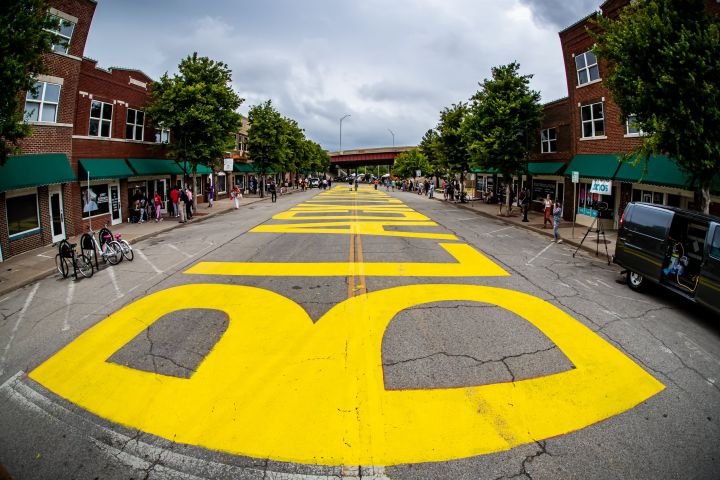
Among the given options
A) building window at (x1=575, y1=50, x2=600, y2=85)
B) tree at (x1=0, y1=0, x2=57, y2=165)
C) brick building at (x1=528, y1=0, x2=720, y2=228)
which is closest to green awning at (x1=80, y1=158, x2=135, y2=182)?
tree at (x1=0, y1=0, x2=57, y2=165)

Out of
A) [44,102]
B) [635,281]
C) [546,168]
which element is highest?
[44,102]

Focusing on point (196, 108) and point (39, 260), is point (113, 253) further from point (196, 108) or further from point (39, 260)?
point (196, 108)

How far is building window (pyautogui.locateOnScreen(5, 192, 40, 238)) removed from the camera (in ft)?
50.8

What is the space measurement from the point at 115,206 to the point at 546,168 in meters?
26.5

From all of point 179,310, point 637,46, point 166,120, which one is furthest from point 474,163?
point 179,310

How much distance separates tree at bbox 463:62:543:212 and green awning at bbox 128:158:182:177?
19717 mm

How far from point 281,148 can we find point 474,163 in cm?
2564

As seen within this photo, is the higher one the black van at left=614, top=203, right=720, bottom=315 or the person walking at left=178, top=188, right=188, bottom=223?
the person walking at left=178, top=188, right=188, bottom=223

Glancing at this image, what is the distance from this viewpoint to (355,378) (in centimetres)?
587

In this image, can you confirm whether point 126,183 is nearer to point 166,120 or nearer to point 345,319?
point 166,120

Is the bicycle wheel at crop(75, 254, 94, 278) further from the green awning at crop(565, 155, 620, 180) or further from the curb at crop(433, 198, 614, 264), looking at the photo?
the green awning at crop(565, 155, 620, 180)

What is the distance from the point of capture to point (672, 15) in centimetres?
1200

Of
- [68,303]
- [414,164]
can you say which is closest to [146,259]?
[68,303]

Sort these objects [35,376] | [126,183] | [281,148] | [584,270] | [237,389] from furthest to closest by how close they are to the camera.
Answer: [281,148]
[126,183]
[584,270]
[35,376]
[237,389]
